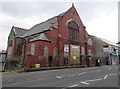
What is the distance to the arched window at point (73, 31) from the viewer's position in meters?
34.2

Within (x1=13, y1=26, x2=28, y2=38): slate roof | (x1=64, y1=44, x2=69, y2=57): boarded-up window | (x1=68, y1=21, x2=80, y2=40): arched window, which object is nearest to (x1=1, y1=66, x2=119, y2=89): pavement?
(x1=64, y1=44, x2=69, y2=57): boarded-up window

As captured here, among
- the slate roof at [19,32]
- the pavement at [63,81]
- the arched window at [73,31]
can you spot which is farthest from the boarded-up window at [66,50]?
the slate roof at [19,32]

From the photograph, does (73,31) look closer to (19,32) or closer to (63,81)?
(19,32)

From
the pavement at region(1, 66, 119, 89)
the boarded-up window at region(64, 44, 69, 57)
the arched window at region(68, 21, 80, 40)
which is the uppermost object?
the arched window at region(68, 21, 80, 40)

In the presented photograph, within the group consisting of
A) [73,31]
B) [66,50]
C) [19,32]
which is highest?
[19,32]

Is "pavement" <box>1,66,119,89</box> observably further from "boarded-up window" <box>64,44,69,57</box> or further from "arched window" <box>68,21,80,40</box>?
"arched window" <box>68,21,80,40</box>

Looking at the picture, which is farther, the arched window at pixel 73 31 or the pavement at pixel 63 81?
the arched window at pixel 73 31

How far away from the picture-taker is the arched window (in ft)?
112

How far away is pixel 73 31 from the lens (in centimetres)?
3509

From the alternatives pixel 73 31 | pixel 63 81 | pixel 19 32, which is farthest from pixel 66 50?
pixel 19 32

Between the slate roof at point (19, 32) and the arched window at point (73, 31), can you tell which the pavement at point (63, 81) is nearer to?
the arched window at point (73, 31)

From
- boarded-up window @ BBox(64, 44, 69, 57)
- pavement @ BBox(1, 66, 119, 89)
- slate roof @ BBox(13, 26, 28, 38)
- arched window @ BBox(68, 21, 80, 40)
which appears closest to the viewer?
pavement @ BBox(1, 66, 119, 89)

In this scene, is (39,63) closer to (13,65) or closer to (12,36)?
(13,65)

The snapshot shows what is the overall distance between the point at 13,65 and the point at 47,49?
8.45 m
